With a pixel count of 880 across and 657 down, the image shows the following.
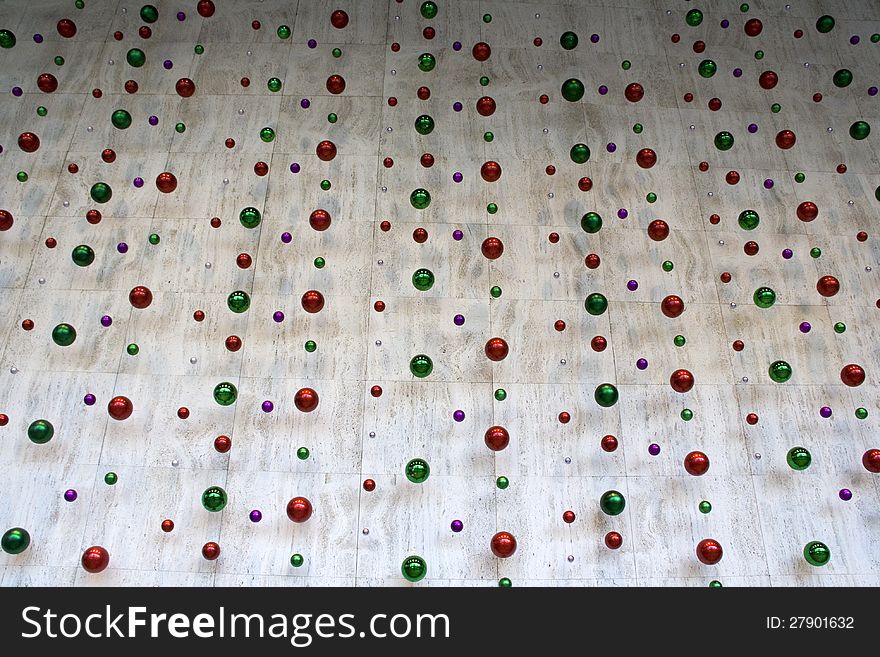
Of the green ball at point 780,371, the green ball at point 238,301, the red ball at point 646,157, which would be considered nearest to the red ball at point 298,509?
the green ball at point 238,301

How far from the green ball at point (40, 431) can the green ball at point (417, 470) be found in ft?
7.38

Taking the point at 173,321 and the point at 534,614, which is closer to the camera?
the point at 534,614

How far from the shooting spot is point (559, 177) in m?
6.55

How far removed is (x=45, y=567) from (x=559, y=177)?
448cm

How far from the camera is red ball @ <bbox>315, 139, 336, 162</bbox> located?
20.1 ft

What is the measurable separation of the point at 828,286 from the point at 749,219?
0.72 meters

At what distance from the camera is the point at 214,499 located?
5184 mm

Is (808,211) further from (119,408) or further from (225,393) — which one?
(119,408)

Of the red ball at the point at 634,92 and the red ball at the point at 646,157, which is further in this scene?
the red ball at the point at 634,92

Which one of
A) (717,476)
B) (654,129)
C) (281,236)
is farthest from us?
(654,129)

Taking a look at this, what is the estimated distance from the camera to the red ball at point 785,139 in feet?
20.7

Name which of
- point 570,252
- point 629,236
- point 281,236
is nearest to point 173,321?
point 281,236

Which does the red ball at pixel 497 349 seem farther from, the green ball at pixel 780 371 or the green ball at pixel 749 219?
the green ball at pixel 749 219

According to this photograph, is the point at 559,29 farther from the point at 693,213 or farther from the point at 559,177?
the point at 693,213
